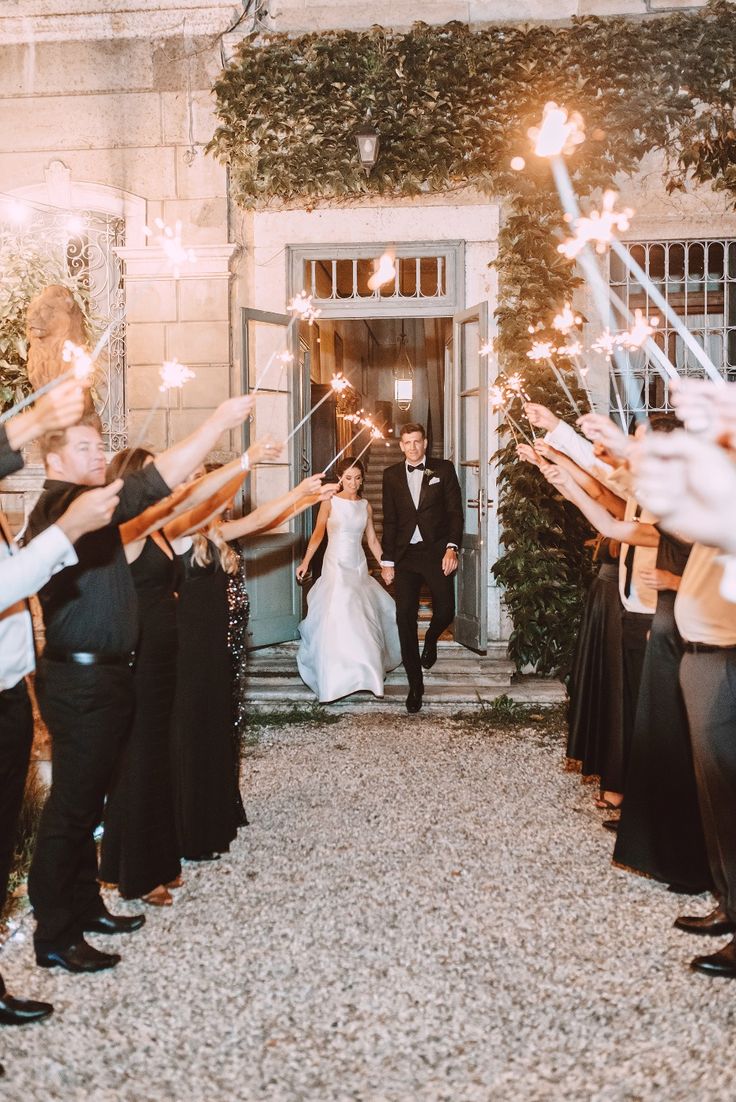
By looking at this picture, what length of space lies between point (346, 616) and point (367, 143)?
12.5 feet

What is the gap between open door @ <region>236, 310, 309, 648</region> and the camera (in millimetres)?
8000

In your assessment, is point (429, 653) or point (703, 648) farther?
point (429, 653)

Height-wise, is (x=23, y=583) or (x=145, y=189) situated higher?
(x=145, y=189)

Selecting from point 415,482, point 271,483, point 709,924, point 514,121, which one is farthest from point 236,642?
point 514,121

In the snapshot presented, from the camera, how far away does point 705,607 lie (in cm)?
326

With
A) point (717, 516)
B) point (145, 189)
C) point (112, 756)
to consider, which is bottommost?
point (112, 756)

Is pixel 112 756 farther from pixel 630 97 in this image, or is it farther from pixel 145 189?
pixel 630 97

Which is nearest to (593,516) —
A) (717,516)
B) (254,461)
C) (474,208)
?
(254,461)

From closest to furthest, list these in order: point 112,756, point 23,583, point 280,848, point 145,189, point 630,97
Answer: point 23,583 < point 112,756 < point 280,848 < point 630,97 < point 145,189

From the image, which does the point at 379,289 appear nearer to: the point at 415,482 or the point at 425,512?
the point at 415,482

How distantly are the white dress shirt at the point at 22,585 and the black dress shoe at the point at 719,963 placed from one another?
2.43 metres

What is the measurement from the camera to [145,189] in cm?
846

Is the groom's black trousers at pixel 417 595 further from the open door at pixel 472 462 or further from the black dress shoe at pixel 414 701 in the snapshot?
the open door at pixel 472 462

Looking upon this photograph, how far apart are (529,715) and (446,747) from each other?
1.09 m
